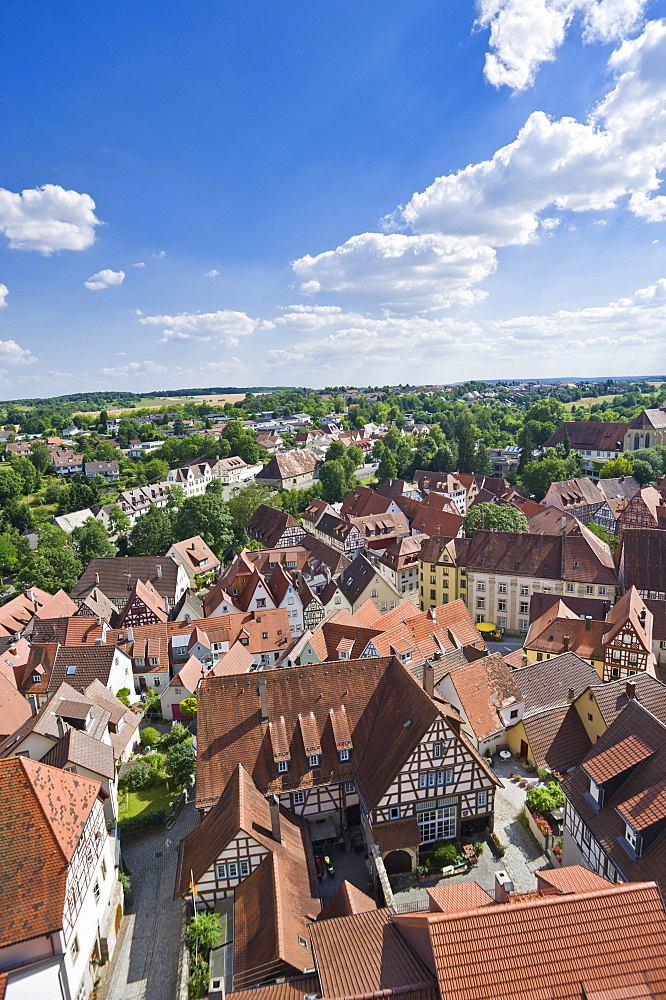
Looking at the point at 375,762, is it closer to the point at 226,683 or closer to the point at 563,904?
the point at 226,683

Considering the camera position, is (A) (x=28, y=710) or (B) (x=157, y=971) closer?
(B) (x=157, y=971)

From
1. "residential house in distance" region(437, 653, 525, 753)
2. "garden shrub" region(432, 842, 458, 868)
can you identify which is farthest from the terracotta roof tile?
"residential house in distance" region(437, 653, 525, 753)

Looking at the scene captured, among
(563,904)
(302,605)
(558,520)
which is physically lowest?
(302,605)

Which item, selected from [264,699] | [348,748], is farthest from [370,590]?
[348,748]

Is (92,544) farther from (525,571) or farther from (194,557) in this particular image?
(525,571)

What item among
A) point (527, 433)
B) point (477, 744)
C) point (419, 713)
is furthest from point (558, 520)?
point (527, 433)

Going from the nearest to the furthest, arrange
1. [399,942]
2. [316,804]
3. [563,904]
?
1. [563,904]
2. [399,942]
3. [316,804]

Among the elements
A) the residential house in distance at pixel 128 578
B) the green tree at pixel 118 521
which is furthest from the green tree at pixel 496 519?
the green tree at pixel 118 521
